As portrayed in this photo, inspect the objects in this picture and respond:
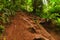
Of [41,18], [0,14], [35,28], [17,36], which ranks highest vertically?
[41,18]

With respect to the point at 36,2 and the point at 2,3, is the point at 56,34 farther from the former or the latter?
the point at 2,3

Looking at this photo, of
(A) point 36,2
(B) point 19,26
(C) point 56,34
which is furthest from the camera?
(A) point 36,2

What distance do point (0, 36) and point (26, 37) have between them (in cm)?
112

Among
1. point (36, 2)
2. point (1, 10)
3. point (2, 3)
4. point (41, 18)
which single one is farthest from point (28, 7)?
point (1, 10)

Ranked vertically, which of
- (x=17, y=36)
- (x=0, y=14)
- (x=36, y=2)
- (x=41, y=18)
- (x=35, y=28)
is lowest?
(x=17, y=36)

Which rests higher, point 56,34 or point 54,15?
point 54,15

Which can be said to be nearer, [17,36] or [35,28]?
[17,36]

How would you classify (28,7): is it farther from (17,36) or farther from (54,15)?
(17,36)

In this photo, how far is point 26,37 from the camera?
22.6ft

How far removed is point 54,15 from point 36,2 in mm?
1535

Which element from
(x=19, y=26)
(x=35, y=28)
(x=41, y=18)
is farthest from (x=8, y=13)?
(x=41, y=18)

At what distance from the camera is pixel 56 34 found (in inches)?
343

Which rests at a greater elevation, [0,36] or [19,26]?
[19,26]

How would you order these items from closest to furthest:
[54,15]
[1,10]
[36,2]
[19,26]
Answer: [19,26], [1,10], [54,15], [36,2]
